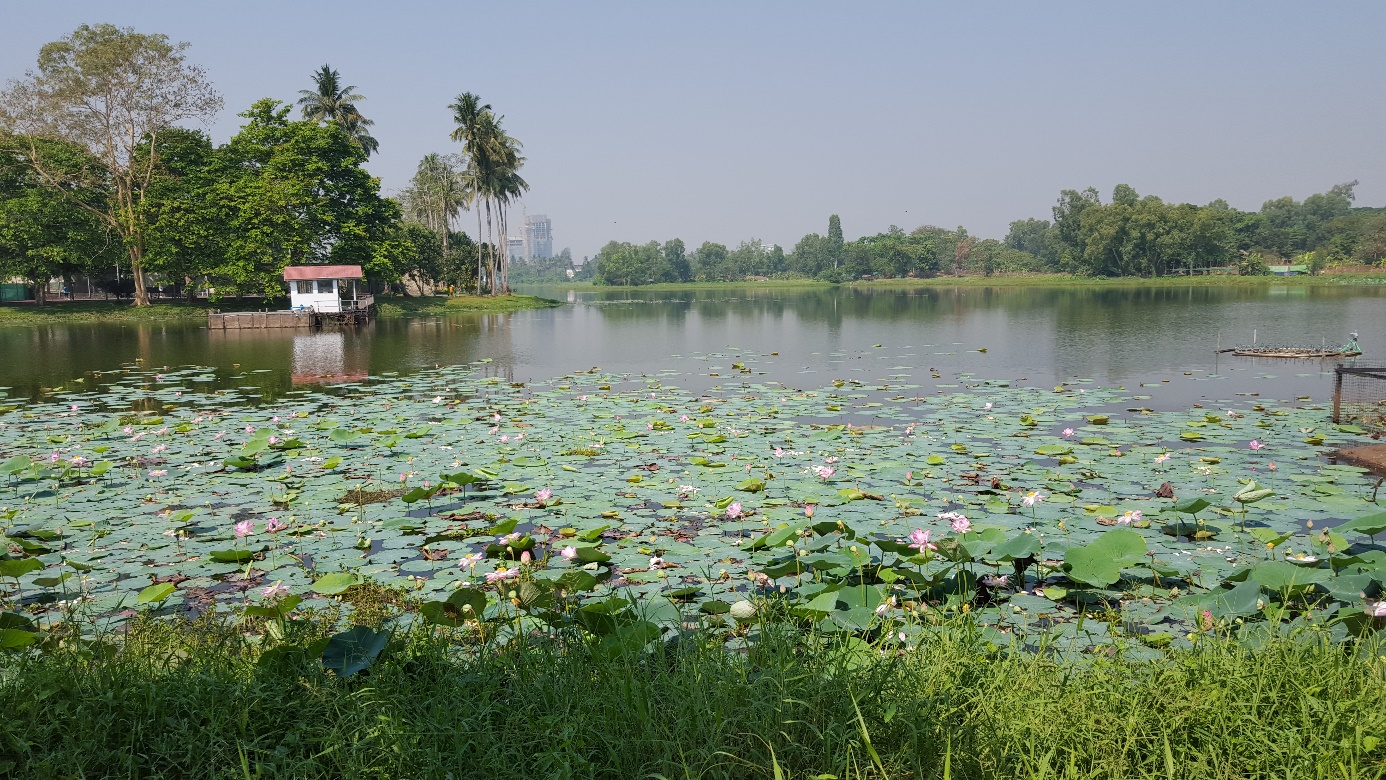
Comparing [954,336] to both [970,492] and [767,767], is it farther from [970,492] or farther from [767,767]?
[767,767]

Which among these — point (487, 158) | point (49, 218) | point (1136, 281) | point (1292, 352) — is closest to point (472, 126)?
point (487, 158)

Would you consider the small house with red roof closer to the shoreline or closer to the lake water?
the lake water

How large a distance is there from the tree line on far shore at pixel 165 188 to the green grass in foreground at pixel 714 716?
39.5 metres

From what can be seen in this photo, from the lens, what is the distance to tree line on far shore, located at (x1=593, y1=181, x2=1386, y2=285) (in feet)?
265

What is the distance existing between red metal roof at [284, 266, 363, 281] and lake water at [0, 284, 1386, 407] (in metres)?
3.39

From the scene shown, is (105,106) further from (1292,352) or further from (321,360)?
→ (1292,352)

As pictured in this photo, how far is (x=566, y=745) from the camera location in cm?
247

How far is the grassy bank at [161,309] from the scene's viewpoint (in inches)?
1351

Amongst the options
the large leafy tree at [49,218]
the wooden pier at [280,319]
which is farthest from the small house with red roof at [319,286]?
the large leafy tree at [49,218]

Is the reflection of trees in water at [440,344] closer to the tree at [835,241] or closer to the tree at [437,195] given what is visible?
the tree at [437,195]

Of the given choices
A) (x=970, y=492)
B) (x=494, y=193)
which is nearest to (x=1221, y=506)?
(x=970, y=492)

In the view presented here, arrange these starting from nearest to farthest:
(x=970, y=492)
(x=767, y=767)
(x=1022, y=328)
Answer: (x=767, y=767) → (x=970, y=492) → (x=1022, y=328)

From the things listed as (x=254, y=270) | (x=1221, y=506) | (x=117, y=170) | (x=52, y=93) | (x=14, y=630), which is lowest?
(x=1221, y=506)

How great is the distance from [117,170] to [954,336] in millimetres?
36793
